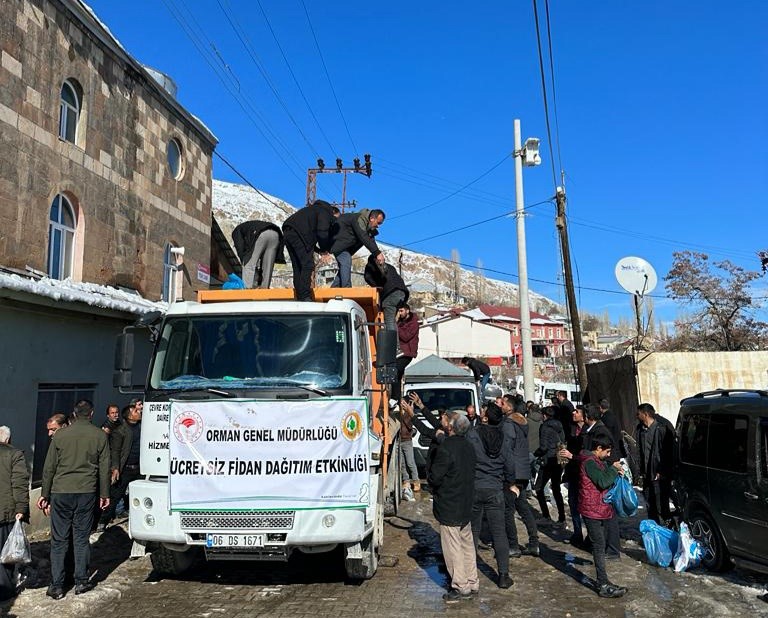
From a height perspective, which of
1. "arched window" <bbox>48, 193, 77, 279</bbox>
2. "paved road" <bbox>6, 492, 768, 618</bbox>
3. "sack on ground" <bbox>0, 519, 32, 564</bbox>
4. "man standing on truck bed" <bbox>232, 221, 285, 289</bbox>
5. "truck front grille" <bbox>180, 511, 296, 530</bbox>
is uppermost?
"arched window" <bbox>48, 193, 77, 279</bbox>

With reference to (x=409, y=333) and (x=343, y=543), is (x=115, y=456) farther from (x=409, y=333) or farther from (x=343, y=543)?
(x=409, y=333)

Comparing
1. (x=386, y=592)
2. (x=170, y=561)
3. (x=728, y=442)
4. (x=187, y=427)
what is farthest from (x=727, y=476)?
(x=170, y=561)

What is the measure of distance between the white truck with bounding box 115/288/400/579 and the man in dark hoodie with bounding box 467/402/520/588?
1.10m

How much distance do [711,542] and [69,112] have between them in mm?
12719

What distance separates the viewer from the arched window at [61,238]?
37.8 ft

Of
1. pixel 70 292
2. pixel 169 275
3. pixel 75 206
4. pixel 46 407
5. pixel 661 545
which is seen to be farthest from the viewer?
pixel 169 275

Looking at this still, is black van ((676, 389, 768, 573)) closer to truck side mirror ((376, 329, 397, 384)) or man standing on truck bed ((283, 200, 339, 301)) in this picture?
truck side mirror ((376, 329, 397, 384))

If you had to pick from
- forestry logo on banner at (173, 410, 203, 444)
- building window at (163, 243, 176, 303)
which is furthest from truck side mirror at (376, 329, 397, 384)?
building window at (163, 243, 176, 303)

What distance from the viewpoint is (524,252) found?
1648 cm

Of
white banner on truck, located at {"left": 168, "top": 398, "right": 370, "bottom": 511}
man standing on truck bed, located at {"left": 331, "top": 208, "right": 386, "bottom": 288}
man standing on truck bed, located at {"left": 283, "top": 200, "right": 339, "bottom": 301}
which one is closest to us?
white banner on truck, located at {"left": 168, "top": 398, "right": 370, "bottom": 511}

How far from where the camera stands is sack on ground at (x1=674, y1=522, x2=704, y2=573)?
658cm

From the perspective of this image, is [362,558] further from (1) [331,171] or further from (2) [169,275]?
(1) [331,171]

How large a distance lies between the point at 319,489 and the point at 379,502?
1111 mm

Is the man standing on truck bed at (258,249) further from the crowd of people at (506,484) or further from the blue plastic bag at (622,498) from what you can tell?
the blue plastic bag at (622,498)
